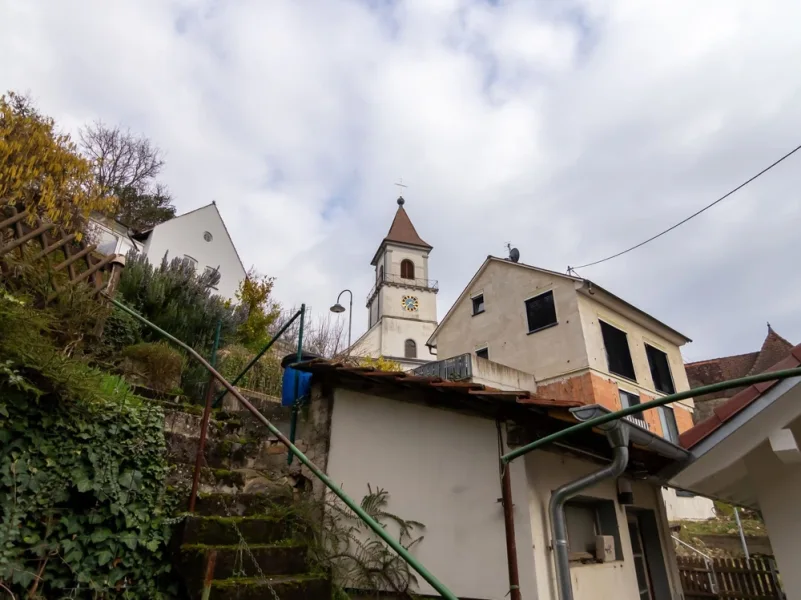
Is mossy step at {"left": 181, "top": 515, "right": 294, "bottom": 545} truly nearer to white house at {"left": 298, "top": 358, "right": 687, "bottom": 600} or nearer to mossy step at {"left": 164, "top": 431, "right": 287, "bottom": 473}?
white house at {"left": 298, "top": 358, "right": 687, "bottom": 600}

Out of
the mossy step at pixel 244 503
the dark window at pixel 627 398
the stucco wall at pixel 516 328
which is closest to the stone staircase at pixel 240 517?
the mossy step at pixel 244 503

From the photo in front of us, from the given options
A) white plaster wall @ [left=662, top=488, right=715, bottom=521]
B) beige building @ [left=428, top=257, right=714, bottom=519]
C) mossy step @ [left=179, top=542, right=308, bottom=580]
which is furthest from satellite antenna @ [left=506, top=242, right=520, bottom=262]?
mossy step @ [left=179, top=542, right=308, bottom=580]

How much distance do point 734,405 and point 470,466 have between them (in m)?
2.19

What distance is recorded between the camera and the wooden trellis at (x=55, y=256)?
4.27 metres

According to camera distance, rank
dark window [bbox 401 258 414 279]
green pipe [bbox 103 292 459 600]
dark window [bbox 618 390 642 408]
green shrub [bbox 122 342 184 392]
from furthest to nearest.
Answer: dark window [bbox 401 258 414 279], dark window [bbox 618 390 642 408], green shrub [bbox 122 342 184 392], green pipe [bbox 103 292 459 600]

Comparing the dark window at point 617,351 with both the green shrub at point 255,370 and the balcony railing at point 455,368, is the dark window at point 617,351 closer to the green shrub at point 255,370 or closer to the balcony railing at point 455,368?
the balcony railing at point 455,368

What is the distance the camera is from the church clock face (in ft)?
109

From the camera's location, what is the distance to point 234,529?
10.6 ft

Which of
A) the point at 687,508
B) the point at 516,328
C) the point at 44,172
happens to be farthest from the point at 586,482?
the point at 687,508

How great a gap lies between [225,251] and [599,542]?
750 inches

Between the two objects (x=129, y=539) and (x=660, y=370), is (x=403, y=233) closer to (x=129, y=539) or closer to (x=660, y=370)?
(x=660, y=370)

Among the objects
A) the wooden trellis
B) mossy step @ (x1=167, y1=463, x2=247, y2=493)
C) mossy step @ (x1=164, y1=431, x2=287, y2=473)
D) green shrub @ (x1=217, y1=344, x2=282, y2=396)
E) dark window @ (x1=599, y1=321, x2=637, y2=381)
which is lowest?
mossy step @ (x1=167, y1=463, x2=247, y2=493)

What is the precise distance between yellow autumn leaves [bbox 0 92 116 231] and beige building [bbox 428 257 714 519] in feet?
41.7

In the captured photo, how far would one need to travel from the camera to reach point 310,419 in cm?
457
